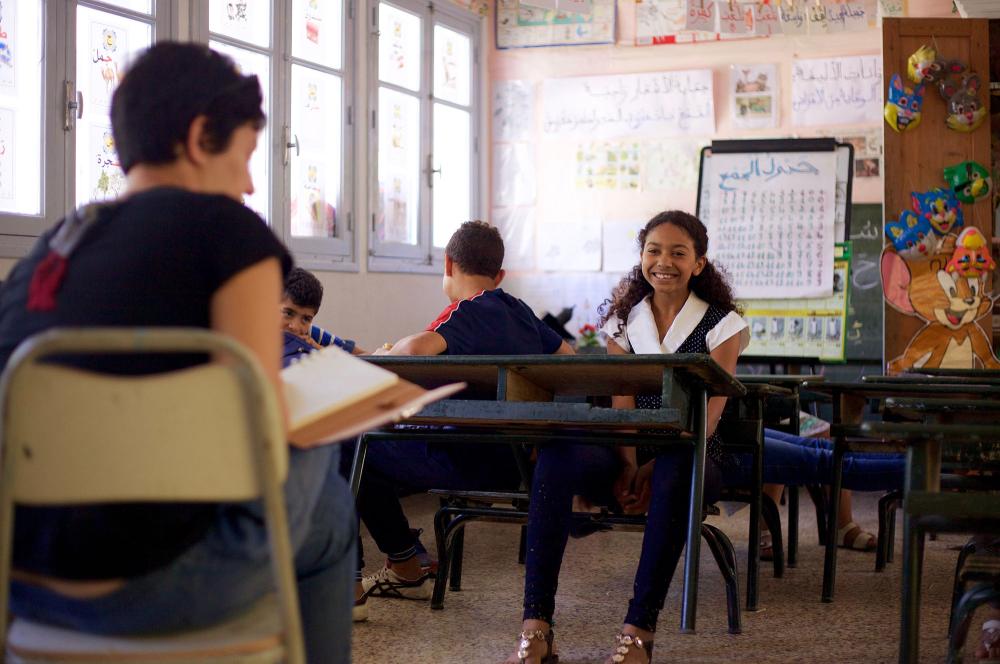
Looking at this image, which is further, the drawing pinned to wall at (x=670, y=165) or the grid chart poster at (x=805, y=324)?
the drawing pinned to wall at (x=670, y=165)

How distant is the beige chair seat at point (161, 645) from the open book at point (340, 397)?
0.20m

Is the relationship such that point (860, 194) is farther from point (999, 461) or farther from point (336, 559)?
point (336, 559)

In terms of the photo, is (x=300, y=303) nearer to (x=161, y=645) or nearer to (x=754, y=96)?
(x=161, y=645)

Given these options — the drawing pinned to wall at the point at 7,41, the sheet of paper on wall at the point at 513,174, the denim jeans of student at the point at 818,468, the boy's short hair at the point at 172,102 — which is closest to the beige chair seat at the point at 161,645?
the boy's short hair at the point at 172,102

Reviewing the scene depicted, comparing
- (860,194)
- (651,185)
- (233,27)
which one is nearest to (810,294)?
(860,194)

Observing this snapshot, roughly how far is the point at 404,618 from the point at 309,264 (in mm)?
2247

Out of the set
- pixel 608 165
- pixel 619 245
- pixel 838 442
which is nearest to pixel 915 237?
pixel 838 442

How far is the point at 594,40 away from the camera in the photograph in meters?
5.89

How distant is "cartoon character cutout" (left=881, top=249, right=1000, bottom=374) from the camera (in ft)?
14.0

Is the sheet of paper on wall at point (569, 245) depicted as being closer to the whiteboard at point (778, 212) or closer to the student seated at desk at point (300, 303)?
the whiteboard at point (778, 212)

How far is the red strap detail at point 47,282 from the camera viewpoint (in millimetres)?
1186

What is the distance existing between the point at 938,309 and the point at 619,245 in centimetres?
191

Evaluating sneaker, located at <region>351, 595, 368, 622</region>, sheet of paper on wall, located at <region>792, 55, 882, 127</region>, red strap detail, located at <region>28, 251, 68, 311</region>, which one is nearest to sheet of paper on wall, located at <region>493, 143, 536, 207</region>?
sheet of paper on wall, located at <region>792, 55, 882, 127</region>

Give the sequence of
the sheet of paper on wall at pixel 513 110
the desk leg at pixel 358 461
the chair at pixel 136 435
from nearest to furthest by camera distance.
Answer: the chair at pixel 136 435, the desk leg at pixel 358 461, the sheet of paper on wall at pixel 513 110
